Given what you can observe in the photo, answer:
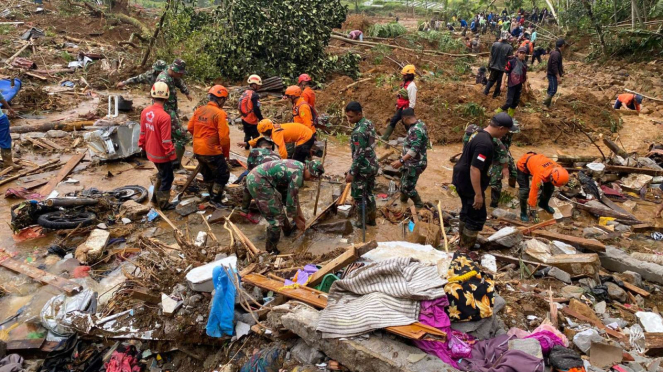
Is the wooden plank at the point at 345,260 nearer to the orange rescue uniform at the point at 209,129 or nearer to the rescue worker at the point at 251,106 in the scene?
the orange rescue uniform at the point at 209,129

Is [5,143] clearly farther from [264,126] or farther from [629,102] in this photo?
[629,102]

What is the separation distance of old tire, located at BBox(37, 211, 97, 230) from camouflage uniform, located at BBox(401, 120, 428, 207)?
4935 millimetres

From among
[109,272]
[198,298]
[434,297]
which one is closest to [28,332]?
[109,272]

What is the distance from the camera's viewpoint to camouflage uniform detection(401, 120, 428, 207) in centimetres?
610

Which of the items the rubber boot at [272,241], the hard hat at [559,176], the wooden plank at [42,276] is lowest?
the wooden plank at [42,276]

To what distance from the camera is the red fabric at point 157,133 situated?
583 centimetres

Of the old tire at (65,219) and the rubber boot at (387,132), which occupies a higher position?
the rubber boot at (387,132)

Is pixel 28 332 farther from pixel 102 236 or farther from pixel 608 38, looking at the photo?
pixel 608 38

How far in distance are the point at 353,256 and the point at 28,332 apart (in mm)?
3627

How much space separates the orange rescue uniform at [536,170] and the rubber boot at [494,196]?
0.66m

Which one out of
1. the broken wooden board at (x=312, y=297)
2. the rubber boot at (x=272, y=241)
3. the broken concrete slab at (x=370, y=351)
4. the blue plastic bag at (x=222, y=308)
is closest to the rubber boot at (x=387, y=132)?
the rubber boot at (x=272, y=241)

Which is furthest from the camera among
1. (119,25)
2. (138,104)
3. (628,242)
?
(119,25)

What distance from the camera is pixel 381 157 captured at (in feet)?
28.5

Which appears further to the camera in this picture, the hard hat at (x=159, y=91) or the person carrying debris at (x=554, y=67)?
the person carrying debris at (x=554, y=67)
